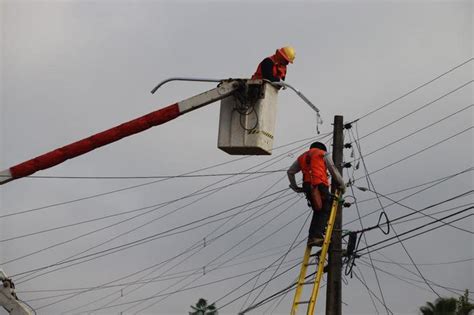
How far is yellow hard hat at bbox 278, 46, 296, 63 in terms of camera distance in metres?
14.9

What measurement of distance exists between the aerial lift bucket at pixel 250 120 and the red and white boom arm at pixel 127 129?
0.70ft

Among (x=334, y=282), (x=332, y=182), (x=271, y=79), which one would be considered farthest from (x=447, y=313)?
(x=271, y=79)

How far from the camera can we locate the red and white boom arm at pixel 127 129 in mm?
13438

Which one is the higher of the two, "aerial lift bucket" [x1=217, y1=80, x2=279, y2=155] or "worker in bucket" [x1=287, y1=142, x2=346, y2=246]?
"worker in bucket" [x1=287, y1=142, x2=346, y2=246]

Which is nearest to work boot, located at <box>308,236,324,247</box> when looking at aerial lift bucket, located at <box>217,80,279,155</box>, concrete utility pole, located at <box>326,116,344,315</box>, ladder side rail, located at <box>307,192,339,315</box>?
ladder side rail, located at <box>307,192,339,315</box>

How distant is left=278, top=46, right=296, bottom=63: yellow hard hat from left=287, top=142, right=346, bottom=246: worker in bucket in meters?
1.96

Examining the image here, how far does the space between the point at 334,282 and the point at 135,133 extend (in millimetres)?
8898

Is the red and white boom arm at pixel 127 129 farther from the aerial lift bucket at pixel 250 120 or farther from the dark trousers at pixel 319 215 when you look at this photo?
the dark trousers at pixel 319 215

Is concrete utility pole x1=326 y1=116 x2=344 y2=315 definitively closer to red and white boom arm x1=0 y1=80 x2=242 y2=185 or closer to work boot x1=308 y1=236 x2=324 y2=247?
work boot x1=308 y1=236 x2=324 y2=247

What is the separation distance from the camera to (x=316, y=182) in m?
16.5

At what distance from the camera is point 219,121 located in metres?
13.8

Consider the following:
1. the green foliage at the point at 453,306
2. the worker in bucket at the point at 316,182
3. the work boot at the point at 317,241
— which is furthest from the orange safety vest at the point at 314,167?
the green foliage at the point at 453,306

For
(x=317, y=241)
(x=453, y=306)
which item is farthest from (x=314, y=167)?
(x=453, y=306)

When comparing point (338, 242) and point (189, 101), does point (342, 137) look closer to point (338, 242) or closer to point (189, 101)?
point (338, 242)
